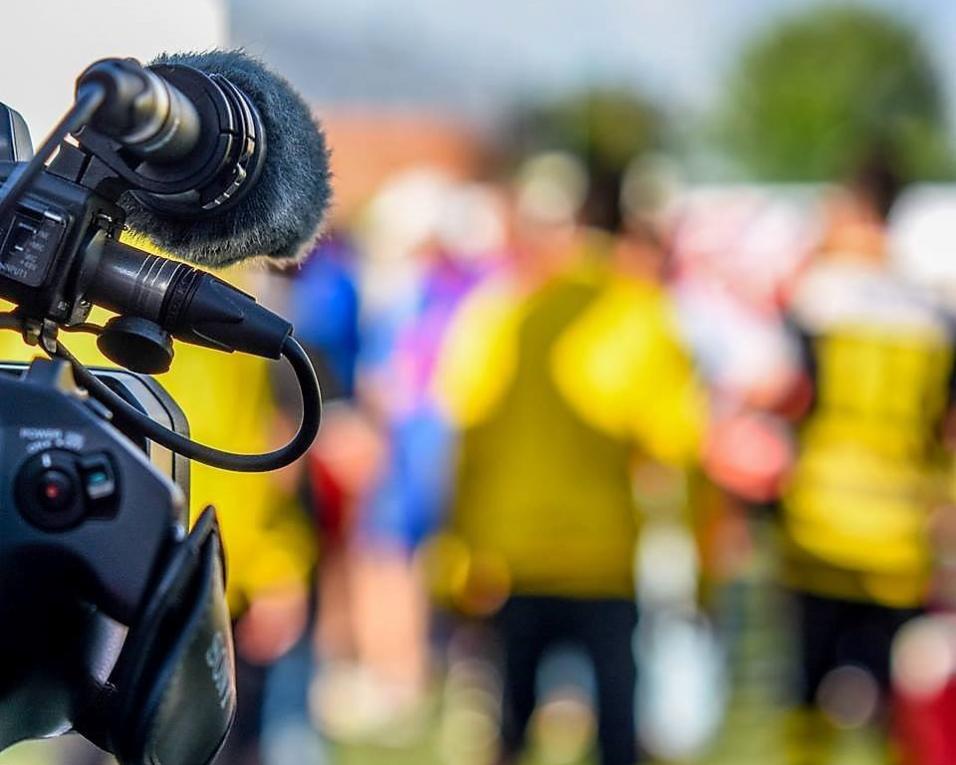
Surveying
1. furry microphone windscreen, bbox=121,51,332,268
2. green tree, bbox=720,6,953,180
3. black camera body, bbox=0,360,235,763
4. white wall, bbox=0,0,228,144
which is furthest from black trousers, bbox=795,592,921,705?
green tree, bbox=720,6,953,180

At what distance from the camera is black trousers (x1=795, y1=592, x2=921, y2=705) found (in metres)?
4.43

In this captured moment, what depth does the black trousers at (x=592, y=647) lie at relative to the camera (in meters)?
4.00

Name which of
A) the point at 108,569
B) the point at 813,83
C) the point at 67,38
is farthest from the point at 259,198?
the point at 813,83

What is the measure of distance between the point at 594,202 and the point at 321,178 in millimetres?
2982

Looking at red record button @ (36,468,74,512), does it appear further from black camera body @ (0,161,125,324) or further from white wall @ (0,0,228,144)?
white wall @ (0,0,228,144)

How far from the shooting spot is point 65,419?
3.12ft

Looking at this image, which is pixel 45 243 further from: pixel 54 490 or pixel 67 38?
pixel 67 38

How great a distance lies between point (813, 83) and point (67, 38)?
4342 cm

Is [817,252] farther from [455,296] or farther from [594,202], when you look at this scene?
[455,296]

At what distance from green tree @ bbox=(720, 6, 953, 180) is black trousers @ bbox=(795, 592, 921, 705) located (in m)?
28.1

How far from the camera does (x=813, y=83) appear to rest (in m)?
43.3

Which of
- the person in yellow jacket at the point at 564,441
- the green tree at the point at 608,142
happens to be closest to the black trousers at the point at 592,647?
the person in yellow jacket at the point at 564,441

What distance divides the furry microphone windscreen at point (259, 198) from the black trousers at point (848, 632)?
3532 mm

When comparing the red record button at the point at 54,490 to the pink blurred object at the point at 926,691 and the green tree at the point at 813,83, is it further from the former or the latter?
the green tree at the point at 813,83
